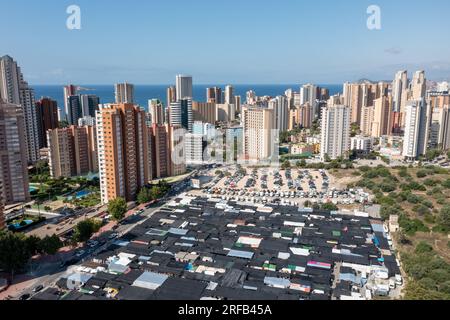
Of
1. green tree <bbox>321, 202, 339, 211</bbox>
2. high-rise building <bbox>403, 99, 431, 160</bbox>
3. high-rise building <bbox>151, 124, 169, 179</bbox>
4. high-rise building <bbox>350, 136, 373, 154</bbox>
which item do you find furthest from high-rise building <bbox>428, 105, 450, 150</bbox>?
high-rise building <bbox>151, 124, 169, 179</bbox>

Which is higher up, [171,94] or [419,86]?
[419,86]

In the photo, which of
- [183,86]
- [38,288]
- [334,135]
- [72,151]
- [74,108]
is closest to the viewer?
[38,288]

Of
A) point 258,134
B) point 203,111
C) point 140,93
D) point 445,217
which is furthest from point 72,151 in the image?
point 140,93

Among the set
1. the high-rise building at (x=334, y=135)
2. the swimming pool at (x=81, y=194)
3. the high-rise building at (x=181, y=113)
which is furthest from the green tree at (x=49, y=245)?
the high-rise building at (x=181, y=113)

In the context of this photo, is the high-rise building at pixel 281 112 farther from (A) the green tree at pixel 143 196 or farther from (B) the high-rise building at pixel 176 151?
(A) the green tree at pixel 143 196

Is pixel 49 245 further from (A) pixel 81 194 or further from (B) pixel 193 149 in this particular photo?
(B) pixel 193 149

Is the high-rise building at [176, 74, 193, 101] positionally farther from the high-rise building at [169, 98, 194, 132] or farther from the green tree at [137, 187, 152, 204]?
the green tree at [137, 187, 152, 204]
